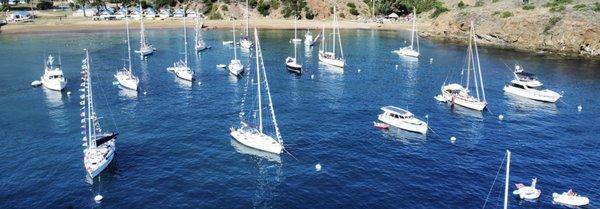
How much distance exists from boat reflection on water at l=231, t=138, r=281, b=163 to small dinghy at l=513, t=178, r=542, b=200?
100 ft

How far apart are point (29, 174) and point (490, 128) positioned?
69.6 m

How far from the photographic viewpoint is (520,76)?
11788 cm

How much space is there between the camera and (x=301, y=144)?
81188 millimetres

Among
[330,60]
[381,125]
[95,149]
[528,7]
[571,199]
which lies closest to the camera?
[571,199]

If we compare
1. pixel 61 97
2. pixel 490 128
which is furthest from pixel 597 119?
pixel 61 97

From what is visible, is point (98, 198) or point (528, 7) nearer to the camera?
point (98, 198)

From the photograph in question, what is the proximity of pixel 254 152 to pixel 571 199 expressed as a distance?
40750 mm

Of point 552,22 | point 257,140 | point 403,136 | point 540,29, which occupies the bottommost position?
point 403,136

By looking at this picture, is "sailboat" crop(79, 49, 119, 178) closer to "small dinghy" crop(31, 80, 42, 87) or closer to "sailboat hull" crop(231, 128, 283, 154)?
"sailboat hull" crop(231, 128, 283, 154)

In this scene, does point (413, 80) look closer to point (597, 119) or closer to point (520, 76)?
point (520, 76)

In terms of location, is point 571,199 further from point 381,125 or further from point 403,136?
point 381,125

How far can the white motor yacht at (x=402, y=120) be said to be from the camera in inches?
3418

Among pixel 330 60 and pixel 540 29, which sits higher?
pixel 540 29

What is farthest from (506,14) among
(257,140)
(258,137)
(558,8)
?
(257,140)
